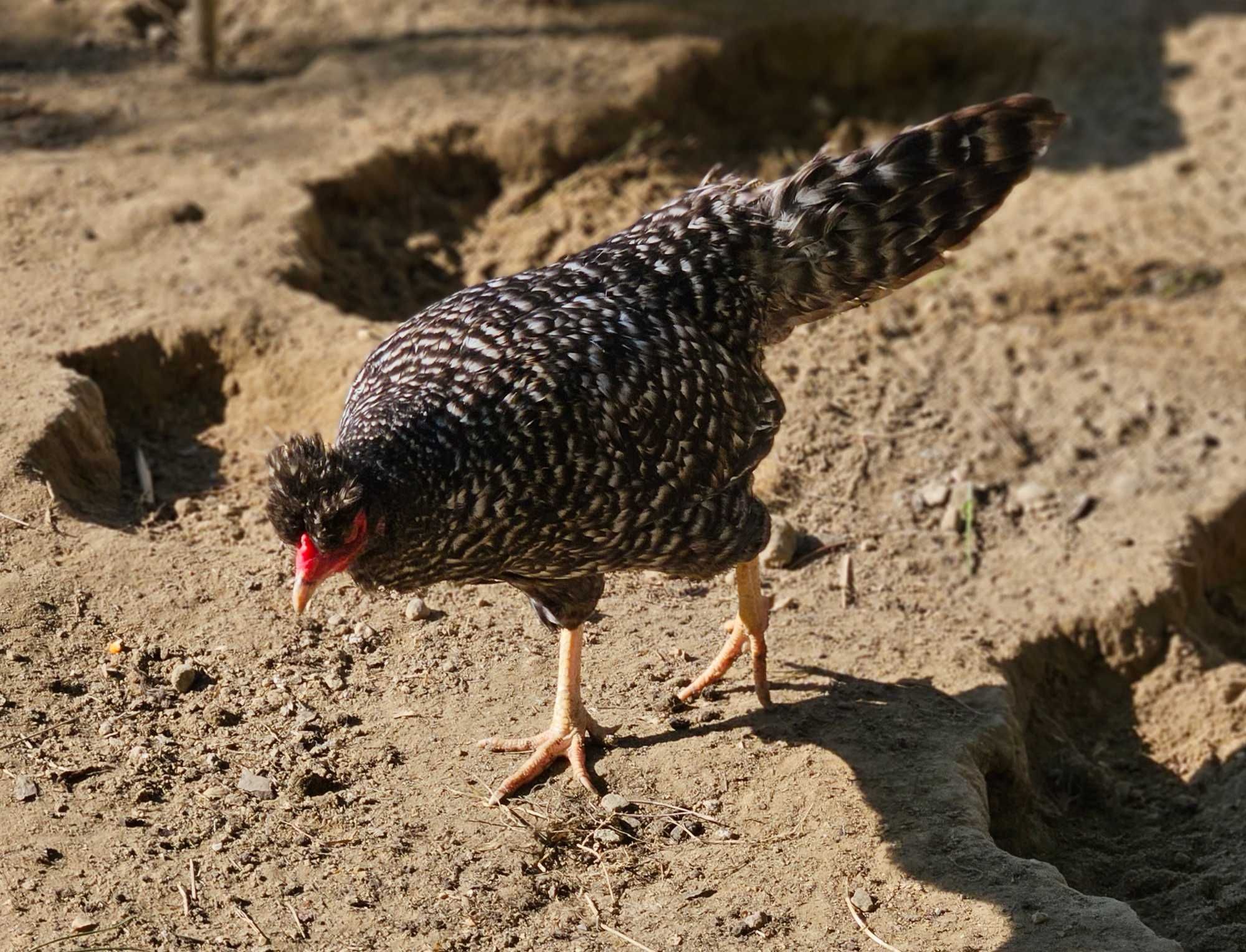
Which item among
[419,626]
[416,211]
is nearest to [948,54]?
[416,211]

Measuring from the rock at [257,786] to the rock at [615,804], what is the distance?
1.06 metres

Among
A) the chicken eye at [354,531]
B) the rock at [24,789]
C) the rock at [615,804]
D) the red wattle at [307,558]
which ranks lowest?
the rock at [615,804]

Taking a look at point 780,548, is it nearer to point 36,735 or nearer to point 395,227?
point 36,735

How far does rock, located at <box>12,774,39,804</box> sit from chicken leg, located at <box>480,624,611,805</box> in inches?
55.4

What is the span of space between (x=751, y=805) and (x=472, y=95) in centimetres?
527

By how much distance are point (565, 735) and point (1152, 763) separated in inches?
99.5

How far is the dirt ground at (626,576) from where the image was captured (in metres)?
4.31

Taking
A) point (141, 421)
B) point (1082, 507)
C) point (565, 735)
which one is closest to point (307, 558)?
point (565, 735)

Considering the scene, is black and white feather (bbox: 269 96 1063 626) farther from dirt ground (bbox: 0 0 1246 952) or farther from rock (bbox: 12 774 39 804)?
rock (bbox: 12 774 39 804)

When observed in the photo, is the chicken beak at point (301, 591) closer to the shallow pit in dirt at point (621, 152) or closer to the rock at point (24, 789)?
the rock at point (24, 789)

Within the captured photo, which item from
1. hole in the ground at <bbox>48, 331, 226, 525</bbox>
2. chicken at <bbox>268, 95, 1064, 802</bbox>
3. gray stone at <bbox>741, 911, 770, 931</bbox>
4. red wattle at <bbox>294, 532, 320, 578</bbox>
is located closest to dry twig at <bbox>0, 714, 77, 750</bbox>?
chicken at <bbox>268, 95, 1064, 802</bbox>

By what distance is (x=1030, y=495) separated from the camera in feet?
21.3

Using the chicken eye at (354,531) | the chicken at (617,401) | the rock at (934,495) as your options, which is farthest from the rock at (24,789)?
the rock at (934,495)

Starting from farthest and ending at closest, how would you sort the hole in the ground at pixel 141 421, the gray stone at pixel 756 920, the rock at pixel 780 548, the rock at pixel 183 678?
the rock at pixel 780 548
the hole in the ground at pixel 141 421
the rock at pixel 183 678
the gray stone at pixel 756 920
